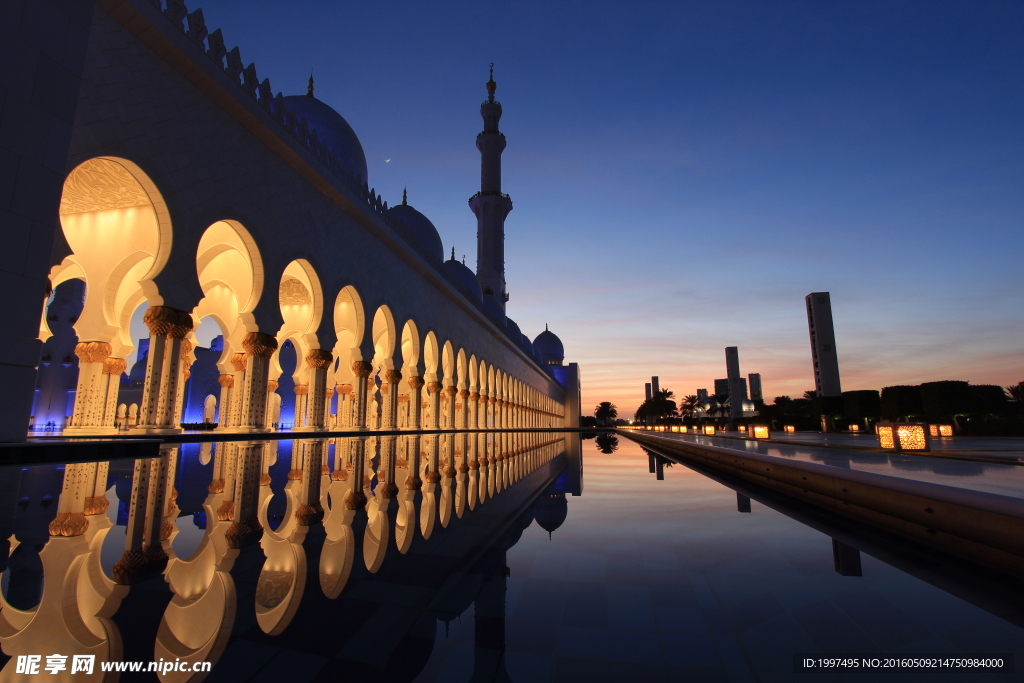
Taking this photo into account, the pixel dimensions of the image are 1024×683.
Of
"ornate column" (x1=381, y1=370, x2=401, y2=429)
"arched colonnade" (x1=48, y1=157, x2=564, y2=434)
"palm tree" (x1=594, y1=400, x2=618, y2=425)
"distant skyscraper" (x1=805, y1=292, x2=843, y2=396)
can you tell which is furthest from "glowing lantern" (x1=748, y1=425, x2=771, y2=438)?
"palm tree" (x1=594, y1=400, x2=618, y2=425)

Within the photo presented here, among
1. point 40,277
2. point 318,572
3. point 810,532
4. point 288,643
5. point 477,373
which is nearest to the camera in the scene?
point 288,643

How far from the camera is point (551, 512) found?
304 centimetres

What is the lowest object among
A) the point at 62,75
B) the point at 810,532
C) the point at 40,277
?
the point at 810,532

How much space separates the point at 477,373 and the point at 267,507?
22.6 metres

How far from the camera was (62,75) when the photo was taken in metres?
5.92

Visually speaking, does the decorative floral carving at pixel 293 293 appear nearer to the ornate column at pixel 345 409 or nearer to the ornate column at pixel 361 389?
the ornate column at pixel 345 409

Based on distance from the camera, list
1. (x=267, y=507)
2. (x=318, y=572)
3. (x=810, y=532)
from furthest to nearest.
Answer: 1. (x=267, y=507)
2. (x=810, y=532)
3. (x=318, y=572)

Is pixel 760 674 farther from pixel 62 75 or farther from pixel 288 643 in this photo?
pixel 62 75

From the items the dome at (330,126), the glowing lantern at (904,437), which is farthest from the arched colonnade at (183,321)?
the glowing lantern at (904,437)

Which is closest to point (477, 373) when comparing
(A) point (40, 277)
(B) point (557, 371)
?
(A) point (40, 277)

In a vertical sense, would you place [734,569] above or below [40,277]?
below

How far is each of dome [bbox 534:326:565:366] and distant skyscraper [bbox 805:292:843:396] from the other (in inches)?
1053

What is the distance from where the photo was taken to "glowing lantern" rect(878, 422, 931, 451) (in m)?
5.86

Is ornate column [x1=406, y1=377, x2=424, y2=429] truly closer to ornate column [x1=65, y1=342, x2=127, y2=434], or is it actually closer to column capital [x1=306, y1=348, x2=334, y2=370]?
column capital [x1=306, y1=348, x2=334, y2=370]
